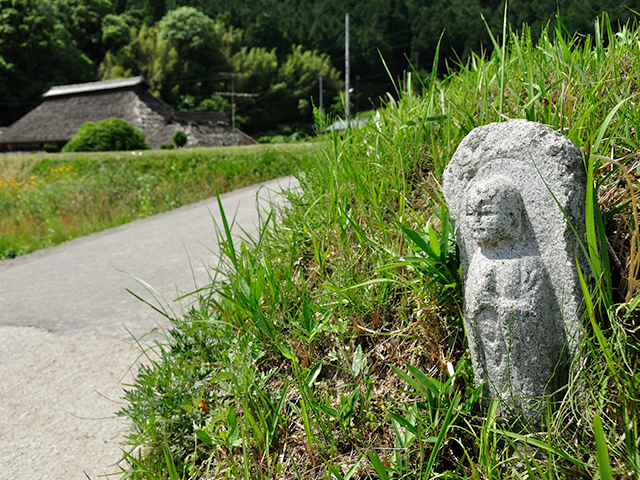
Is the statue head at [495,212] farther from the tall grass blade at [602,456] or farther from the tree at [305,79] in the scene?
the tree at [305,79]

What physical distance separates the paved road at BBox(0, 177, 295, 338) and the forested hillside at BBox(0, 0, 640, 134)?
44.8 metres

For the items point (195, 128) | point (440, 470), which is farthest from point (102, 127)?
point (440, 470)

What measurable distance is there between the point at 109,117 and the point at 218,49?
134ft

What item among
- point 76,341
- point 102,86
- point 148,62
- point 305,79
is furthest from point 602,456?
point 148,62

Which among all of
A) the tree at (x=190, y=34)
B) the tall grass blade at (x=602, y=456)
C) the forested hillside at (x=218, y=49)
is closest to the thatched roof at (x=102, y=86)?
the forested hillside at (x=218, y=49)

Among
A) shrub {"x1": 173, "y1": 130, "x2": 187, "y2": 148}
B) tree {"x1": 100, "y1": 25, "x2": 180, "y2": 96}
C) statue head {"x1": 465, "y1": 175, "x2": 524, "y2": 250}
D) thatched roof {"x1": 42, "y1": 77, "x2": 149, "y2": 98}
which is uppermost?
tree {"x1": 100, "y1": 25, "x2": 180, "y2": 96}

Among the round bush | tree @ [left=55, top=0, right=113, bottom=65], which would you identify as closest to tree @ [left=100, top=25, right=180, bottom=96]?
tree @ [left=55, top=0, right=113, bottom=65]

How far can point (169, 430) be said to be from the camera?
6.61 feet

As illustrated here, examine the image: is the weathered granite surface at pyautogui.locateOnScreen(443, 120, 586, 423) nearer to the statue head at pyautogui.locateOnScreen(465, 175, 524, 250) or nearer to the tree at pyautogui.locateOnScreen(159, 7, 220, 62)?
the statue head at pyautogui.locateOnScreen(465, 175, 524, 250)

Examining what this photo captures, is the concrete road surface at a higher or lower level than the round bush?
lower

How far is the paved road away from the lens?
3.87m

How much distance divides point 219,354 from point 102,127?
19828 millimetres

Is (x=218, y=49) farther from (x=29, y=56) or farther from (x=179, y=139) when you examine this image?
(x=179, y=139)

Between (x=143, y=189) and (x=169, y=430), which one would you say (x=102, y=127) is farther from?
(x=169, y=430)
